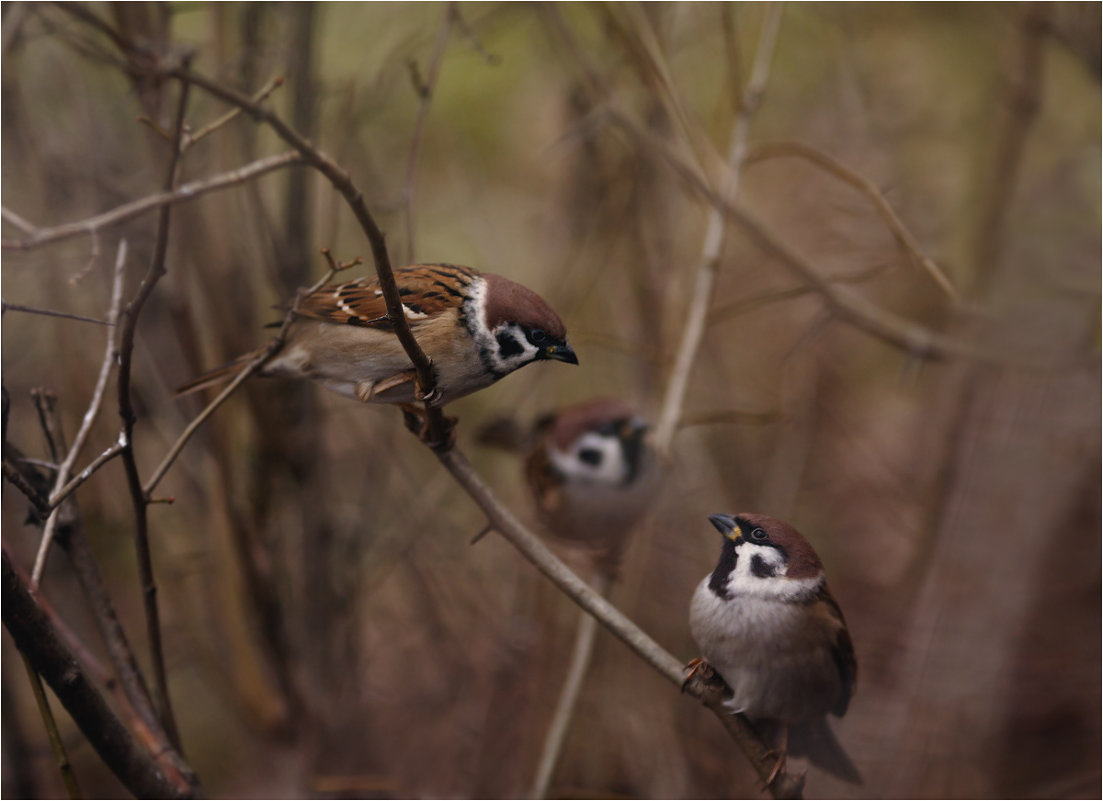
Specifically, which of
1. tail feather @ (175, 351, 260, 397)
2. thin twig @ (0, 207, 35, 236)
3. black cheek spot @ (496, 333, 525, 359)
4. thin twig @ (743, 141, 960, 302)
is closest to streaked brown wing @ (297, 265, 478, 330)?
black cheek spot @ (496, 333, 525, 359)

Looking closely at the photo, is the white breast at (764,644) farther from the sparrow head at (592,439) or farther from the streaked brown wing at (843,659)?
the sparrow head at (592,439)

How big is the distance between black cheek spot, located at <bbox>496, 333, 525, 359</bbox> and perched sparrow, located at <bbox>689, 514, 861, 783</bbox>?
1.48 feet

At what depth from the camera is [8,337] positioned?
236cm

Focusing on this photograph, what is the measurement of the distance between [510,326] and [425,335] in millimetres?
178

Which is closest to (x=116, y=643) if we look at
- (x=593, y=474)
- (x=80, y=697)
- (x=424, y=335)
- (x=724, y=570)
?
(x=80, y=697)

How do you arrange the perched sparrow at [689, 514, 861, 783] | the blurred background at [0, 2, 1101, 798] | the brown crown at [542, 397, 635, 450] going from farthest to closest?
the brown crown at [542, 397, 635, 450]
the blurred background at [0, 2, 1101, 798]
the perched sparrow at [689, 514, 861, 783]

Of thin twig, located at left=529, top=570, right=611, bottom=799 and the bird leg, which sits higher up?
the bird leg

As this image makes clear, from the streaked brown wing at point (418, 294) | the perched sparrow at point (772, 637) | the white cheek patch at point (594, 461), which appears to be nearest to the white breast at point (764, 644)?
the perched sparrow at point (772, 637)

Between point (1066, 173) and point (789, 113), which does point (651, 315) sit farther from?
point (1066, 173)

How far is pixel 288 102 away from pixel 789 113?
2.18 m

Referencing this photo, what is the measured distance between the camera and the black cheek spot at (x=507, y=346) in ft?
5.30

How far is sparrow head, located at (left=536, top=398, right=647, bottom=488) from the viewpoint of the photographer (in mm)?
3207

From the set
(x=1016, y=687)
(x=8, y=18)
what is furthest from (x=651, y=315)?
(x=8, y=18)

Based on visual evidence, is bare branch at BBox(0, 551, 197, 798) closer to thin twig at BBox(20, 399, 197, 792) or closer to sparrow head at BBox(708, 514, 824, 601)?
thin twig at BBox(20, 399, 197, 792)
